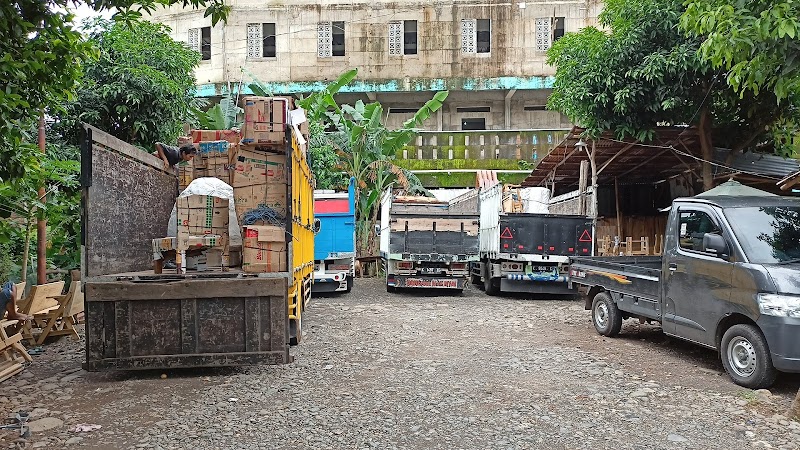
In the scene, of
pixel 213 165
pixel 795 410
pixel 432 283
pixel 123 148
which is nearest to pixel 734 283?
pixel 795 410

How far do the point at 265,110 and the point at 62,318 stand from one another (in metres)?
4.65

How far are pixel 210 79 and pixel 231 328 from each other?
75.7 feet

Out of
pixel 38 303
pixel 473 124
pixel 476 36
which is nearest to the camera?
pixel 38 303

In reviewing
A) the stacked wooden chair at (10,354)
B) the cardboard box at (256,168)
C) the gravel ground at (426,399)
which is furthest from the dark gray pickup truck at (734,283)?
the stacked wooden chair at (10,354)

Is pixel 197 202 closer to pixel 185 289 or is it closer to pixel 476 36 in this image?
pixel 185 289

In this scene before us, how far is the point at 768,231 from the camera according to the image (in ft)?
20.9

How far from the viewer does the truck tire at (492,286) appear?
47.2 ft

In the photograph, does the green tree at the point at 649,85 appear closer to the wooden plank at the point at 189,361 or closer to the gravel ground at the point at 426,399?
the gravel ground at the point at 426,399

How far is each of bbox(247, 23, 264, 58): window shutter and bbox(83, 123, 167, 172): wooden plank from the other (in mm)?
19847

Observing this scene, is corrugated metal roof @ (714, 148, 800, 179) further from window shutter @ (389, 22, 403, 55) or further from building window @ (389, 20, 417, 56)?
window shutter @ (389, 22, 403, 55)

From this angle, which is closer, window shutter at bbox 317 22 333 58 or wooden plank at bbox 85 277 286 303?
wooden plank at bbox 85 277 286 303

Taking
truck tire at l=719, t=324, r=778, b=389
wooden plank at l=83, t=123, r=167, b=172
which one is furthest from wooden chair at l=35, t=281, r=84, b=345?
truck tire at l=719, t=324, r=778, b=389

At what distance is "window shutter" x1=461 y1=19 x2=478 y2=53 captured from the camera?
26312mm

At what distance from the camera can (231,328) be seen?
625 cm
